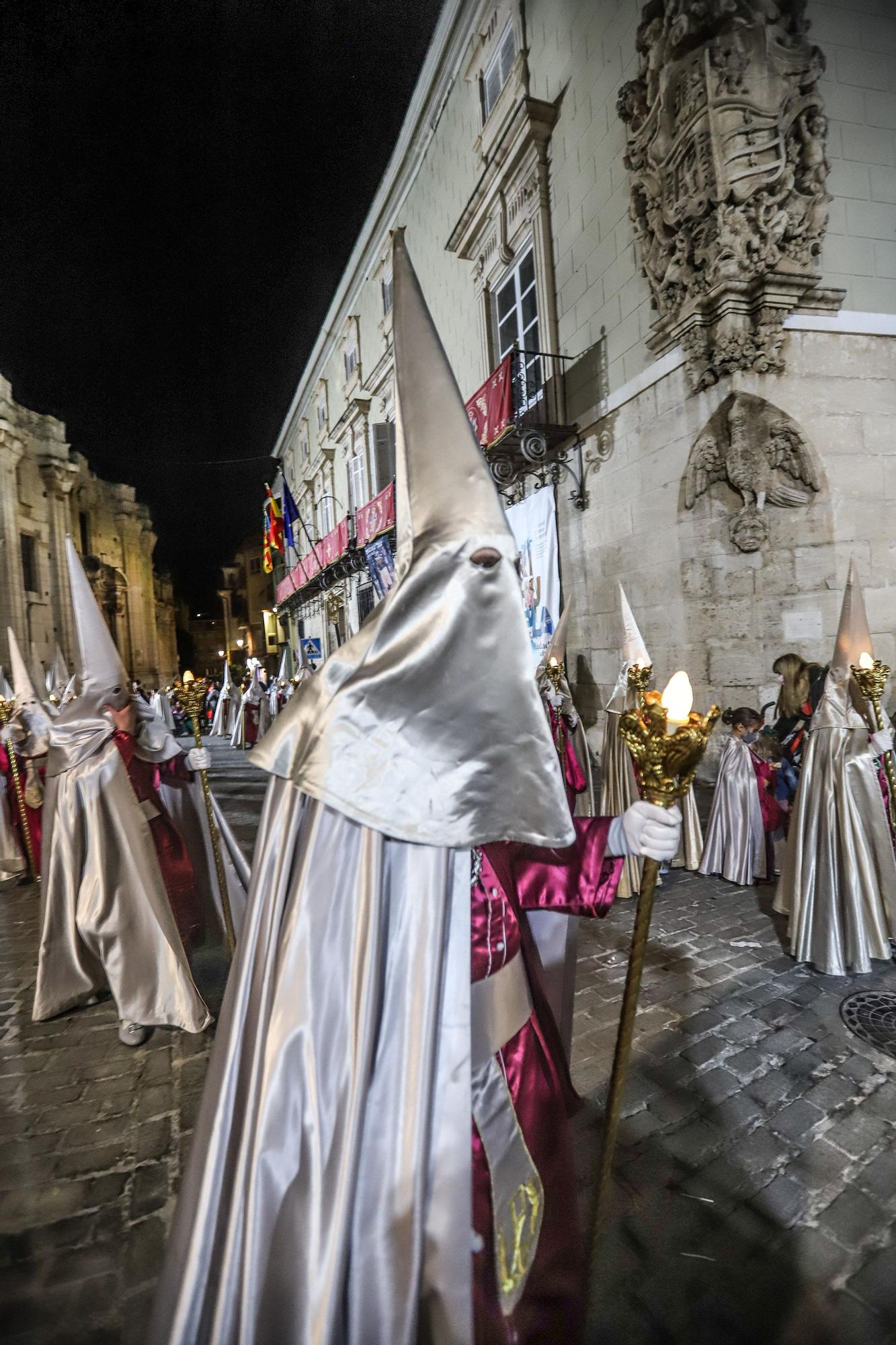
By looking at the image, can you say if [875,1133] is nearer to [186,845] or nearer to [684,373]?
[186,845]

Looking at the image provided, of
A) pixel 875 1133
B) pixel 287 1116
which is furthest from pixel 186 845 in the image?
pixel 875 1133

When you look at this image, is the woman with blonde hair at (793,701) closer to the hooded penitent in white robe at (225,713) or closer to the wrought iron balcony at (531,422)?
the wrought iron balcony at (531,422)

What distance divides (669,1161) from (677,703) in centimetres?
208

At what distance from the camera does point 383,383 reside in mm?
20047

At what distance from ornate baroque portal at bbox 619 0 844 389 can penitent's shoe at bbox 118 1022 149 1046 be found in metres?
8.42

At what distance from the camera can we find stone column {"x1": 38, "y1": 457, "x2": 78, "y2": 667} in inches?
1042

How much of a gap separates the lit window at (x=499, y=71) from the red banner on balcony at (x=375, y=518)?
835 centimetres

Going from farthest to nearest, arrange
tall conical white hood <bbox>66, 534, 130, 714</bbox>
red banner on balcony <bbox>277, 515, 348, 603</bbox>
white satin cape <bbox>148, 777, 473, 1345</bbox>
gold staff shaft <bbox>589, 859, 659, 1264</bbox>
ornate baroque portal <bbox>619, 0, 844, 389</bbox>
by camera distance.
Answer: red banner on balcony <bbox>277, 515, 348, 603</bbox> → ornate baroque portal <bbox>619, 0, 844, 389</bbox> → tall conical white hood <bbox>66, 534, 130, 714</bbox> → gold staff shaft <bbox>589, 859, 659, 1264</bbox> → white satin cape <bbox>148, 777, 473, 1345</bbox>

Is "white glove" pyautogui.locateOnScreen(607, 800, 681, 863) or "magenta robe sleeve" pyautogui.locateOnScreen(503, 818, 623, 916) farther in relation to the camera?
"magenta robe sleeve" pyautogui.locateOnScreen(503, 818, 623, 916)

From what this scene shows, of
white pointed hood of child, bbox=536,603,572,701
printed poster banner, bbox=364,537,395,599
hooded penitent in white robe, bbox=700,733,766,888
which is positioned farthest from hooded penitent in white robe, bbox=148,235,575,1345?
printed poster banner, bbox=364,537,395,599

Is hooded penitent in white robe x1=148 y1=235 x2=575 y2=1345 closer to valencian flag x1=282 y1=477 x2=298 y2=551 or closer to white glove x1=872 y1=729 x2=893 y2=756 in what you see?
white glove x1=872 y1=729 x2=893 y2=756

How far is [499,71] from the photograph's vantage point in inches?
483

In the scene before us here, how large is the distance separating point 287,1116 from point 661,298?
933cm

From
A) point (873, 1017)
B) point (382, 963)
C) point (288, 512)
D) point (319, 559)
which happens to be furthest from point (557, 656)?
point (319, 559)
